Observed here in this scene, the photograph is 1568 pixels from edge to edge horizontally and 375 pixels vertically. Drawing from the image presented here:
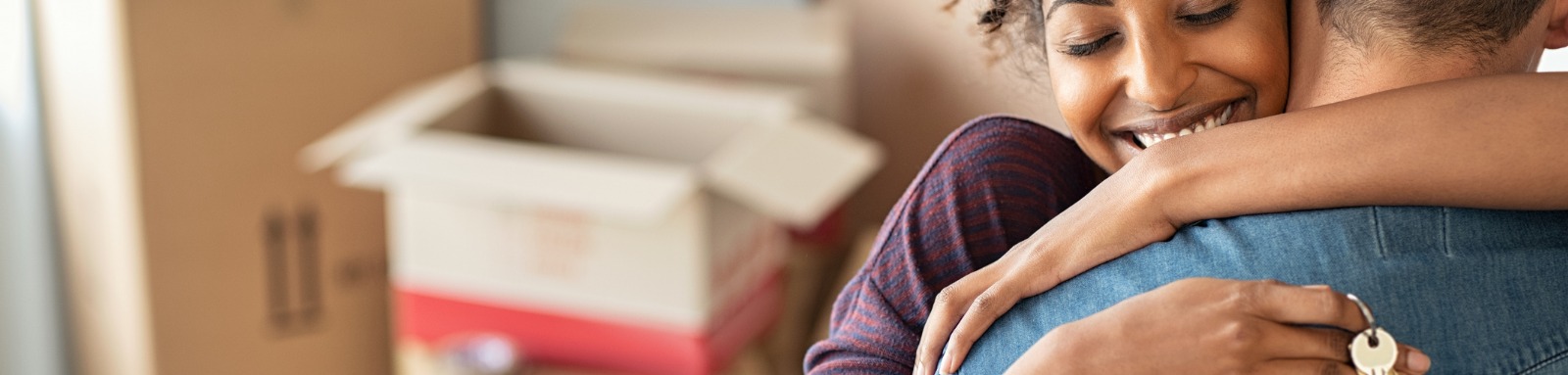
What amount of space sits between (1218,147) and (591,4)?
1665 millimetres

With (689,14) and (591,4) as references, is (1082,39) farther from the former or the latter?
(591,4)

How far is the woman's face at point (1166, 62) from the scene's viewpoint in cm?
67

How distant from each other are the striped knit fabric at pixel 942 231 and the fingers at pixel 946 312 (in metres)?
0.05

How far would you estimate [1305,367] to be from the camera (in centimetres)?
54

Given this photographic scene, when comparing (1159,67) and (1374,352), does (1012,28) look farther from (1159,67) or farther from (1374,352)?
(1374,352)

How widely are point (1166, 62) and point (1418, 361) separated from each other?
0.21 m

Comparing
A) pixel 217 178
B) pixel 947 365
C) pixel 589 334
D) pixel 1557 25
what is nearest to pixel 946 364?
pixel 947 365

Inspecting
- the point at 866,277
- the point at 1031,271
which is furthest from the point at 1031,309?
the point at 866,277

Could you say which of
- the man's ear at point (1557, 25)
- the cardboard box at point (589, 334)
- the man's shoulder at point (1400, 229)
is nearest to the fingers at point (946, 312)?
the man's shoulder at point (1400, 229)

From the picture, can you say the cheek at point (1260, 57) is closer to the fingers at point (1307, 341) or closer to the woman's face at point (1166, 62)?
the woman's face at point (1166, 62)

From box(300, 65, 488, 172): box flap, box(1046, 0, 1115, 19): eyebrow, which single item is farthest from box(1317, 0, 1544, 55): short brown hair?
box(300, 65, 488, 172): box flap

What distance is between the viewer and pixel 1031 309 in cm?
60

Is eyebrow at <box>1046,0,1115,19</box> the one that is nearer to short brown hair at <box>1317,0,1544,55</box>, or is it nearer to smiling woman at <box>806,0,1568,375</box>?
smiling woman at <box>806,0,1568,375</box>

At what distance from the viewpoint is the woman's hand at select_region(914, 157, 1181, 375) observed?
1.97ft
